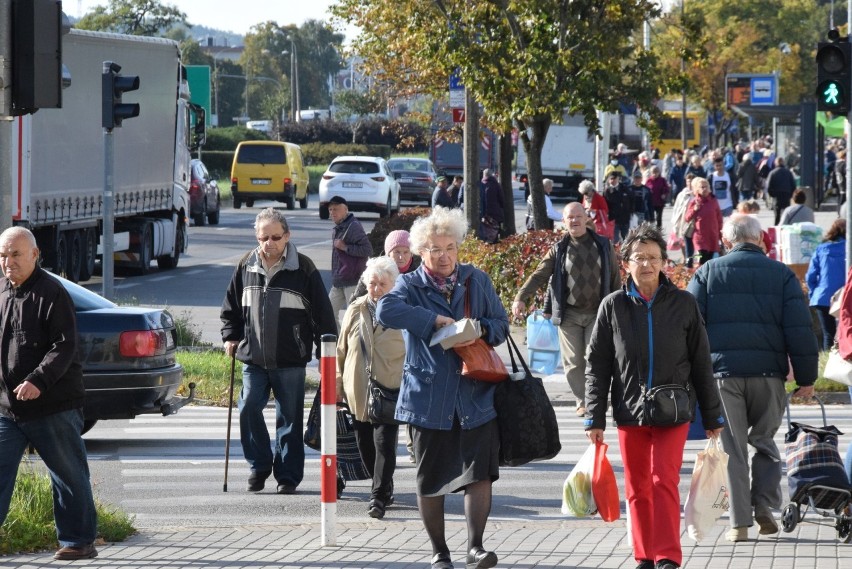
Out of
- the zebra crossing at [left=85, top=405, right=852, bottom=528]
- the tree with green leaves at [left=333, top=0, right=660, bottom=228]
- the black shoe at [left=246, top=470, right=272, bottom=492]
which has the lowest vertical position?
the zebra crossing at [left=85, top=405, right=852, bottom=528]

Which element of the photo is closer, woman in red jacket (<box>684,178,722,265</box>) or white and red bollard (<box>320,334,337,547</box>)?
white and red bollard (<box>320,334,337,547</box>)

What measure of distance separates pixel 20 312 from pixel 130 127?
20.5m

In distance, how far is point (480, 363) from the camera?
668 cm

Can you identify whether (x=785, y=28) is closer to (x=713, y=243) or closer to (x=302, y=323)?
(x=713, y=243)

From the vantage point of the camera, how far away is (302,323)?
370 inches

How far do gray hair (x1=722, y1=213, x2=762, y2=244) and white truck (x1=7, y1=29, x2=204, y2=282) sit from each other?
14.8m

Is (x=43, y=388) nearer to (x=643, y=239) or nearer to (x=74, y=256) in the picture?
(x=643, y=239)

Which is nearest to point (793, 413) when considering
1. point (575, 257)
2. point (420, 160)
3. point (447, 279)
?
point (575, 257)

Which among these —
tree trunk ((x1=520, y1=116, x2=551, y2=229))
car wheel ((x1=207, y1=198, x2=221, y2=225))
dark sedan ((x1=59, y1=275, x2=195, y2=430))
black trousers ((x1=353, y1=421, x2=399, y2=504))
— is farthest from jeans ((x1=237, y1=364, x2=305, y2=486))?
car wheel ((x1=207, y1=198, x2=221, y2=225))

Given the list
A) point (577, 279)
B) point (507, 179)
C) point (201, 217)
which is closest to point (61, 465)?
point (577, 279)

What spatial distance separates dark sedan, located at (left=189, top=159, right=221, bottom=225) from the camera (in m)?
42.0

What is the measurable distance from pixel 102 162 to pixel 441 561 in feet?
65.7

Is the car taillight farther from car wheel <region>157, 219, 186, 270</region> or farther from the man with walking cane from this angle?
car wheel <region>157, 219, 186, 270</region>

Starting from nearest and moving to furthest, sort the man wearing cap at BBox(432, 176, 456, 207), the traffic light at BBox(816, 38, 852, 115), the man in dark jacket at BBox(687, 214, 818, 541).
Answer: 1. the man in dark jacket at BBox(687, 214, 818, 541)
2. the traffic light at BBox(816, 38, 852, 115)
3. the man wearing cap at BBox(432, 176, 456, 207)
